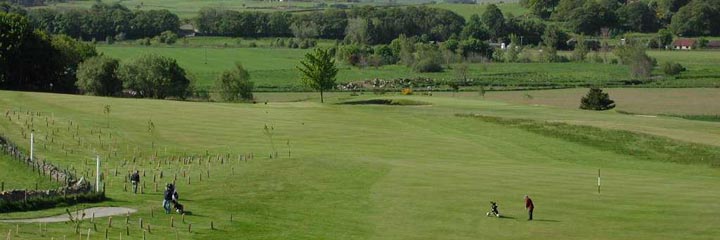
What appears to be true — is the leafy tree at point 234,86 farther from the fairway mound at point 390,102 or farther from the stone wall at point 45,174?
the stone wall at point 45,174

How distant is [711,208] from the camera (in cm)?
6444

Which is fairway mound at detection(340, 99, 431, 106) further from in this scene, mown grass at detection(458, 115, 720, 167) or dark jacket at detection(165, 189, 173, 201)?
dark jacket at detection(165, 189, 173, 201)

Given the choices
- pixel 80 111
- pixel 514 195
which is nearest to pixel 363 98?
pixel 80 111

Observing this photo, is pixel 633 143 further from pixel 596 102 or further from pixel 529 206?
pixel 596 102

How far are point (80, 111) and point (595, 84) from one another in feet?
345

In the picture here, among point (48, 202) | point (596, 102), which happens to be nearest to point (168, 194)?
point (48, 202)

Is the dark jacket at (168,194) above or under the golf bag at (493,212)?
above

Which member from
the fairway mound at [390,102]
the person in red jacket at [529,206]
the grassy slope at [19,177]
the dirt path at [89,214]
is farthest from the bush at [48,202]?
the fairway mound at [390,102]

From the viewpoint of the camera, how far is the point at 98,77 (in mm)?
155250

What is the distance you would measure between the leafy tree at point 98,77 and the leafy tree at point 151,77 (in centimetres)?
133

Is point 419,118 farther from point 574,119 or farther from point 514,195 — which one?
point 514,195

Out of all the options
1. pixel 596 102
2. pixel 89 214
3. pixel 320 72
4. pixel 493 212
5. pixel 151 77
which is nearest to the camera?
pixel 89 214

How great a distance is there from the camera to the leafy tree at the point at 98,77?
506 feet

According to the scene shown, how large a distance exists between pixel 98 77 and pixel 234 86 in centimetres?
1941
